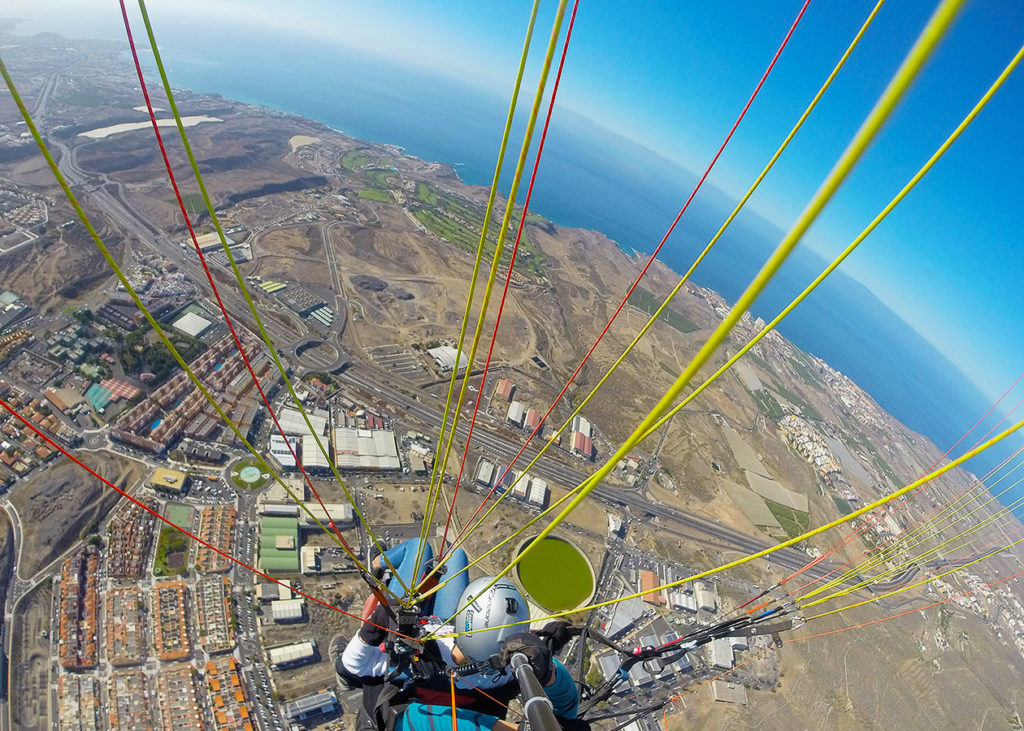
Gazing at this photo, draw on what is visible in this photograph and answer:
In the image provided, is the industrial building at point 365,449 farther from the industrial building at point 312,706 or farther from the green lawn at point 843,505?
the green lawn at point 843,505

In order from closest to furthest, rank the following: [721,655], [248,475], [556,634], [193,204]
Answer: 1. [556,634]
2. [721,655]
3. [248,475]
4. [193,204]

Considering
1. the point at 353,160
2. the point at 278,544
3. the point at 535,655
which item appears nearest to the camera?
the point at 535,655

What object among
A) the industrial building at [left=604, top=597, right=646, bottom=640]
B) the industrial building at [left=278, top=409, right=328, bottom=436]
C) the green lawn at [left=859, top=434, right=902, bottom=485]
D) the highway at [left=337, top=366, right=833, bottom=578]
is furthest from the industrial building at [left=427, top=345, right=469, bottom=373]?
the green lawn at [left=859, top=434, right=902, bottom=485]

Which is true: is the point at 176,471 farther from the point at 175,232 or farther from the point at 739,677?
the point at 175,232

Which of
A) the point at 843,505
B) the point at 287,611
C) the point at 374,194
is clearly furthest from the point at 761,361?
the point at 287,611

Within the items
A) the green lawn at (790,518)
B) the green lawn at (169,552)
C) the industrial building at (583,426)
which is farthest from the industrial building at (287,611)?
the green lawn at (790,518)

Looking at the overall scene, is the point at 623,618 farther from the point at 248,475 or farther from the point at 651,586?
the point at 248,475

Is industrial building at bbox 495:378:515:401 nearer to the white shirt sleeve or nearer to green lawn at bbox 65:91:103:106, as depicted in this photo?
the white shirt sleeve
